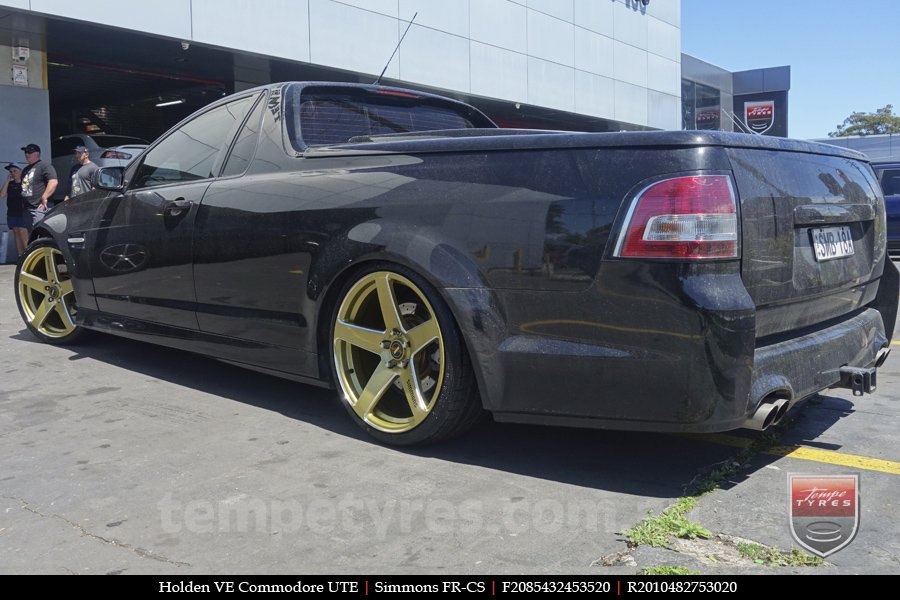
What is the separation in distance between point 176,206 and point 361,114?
110 centimetres

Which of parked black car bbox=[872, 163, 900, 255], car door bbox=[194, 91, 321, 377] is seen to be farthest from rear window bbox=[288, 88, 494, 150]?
parked black car bbox=[872, 163, 900, 255]

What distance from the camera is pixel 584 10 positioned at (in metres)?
24.8

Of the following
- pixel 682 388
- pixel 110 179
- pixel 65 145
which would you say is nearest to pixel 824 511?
pixel 682 388

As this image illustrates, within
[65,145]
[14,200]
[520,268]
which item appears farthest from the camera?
[65,145]

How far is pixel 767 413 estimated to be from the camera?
3.05m

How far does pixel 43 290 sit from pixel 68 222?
2.03 feet

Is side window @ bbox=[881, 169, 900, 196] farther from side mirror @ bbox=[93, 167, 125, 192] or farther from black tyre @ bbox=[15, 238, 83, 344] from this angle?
black tyre @ bbox=[15, 238, 83, 344]

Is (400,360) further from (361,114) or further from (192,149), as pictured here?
(192,149)

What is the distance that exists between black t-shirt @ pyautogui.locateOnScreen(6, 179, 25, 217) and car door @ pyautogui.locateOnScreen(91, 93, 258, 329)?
8.54 meters

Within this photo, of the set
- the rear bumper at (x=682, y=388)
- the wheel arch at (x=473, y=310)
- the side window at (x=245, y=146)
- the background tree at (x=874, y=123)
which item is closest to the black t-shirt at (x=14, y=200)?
the side window at (x=245, y=146)

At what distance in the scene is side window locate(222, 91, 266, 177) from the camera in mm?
4359

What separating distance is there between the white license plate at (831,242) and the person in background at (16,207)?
38.6ft

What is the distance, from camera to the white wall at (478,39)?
47.9ft
